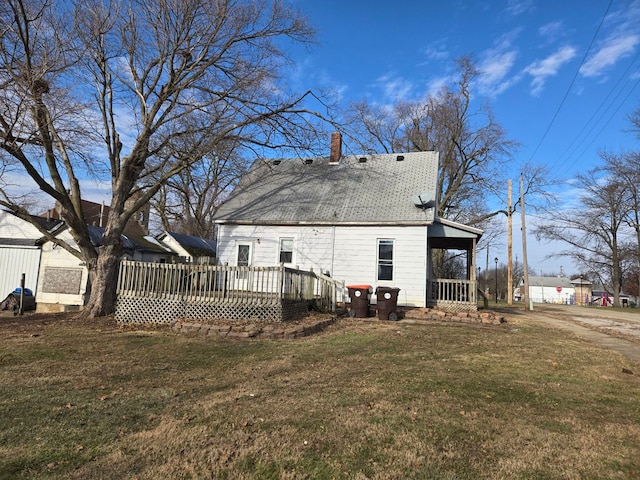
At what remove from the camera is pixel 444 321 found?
13.0 m

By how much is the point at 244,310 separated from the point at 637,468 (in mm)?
9146

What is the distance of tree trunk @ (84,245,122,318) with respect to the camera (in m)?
12.7

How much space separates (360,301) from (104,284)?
7880 millimetres

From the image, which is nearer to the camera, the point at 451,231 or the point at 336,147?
the point at 451,231

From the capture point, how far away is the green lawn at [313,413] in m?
3.42

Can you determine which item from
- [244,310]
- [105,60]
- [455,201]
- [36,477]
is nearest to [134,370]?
[36,477]

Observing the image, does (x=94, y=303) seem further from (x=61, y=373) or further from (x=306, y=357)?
(x=306, y=357)

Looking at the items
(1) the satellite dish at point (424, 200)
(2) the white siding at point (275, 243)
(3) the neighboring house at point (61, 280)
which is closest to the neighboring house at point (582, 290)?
(1) the satellite dish at point (424, 200)

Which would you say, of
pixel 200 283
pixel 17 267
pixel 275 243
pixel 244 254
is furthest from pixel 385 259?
pixel 17 267

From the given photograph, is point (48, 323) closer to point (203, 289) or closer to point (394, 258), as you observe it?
point (203, 289)

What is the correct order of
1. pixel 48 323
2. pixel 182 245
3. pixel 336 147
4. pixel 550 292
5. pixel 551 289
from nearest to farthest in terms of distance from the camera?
pixel 48 323
pixel 336 147
pixel 182 245
pixel 550 292
pixel 551 289

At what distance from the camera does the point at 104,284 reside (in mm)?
12875

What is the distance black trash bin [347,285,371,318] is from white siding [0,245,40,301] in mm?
12456

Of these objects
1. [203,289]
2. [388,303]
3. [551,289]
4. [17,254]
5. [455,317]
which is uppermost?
[551,289]
